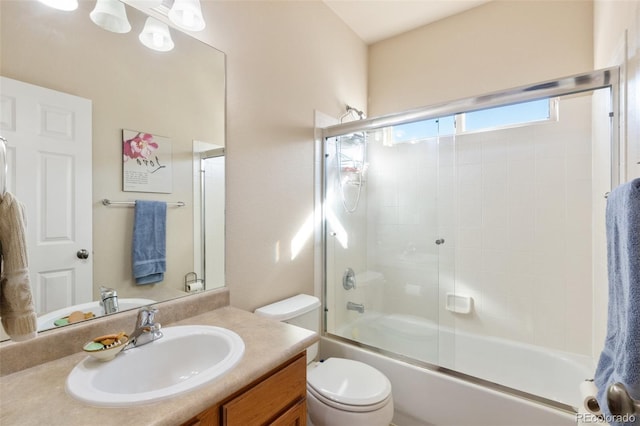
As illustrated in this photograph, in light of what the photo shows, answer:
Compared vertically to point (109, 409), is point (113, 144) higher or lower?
higher

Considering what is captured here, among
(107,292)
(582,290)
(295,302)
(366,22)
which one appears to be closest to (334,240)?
(295,302)

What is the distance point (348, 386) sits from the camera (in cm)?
143

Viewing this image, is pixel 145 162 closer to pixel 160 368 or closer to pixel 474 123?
pixel 160 368

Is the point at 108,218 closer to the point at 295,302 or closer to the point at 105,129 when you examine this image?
the point at 105,129

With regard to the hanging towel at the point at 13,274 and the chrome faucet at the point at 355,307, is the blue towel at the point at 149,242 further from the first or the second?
the chrome faucet at the point at 355,307

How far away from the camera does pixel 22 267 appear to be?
0.58m

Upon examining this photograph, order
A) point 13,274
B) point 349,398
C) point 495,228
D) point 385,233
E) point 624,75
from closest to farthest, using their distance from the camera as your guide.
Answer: point 13,274, point 624,75, point 349,398, point 495,228, point 385,233

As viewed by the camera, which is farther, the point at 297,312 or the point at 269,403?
the point at 297,312

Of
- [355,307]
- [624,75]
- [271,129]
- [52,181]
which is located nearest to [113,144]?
[52,181]

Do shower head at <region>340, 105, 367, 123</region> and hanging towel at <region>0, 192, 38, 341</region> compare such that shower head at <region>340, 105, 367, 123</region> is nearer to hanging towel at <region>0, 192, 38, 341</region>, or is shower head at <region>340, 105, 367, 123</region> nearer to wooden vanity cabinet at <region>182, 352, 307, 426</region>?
wooden vanity cabinet at <region>182, 352, 307, 426</region>

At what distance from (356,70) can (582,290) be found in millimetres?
2316

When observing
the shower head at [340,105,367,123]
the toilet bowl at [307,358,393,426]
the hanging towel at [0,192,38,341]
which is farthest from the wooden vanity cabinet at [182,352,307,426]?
the shower head at [340,105,367,123]

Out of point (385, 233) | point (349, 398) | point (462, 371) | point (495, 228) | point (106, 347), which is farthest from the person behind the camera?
point (385, 233)

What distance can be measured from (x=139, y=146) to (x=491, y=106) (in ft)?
5.41
